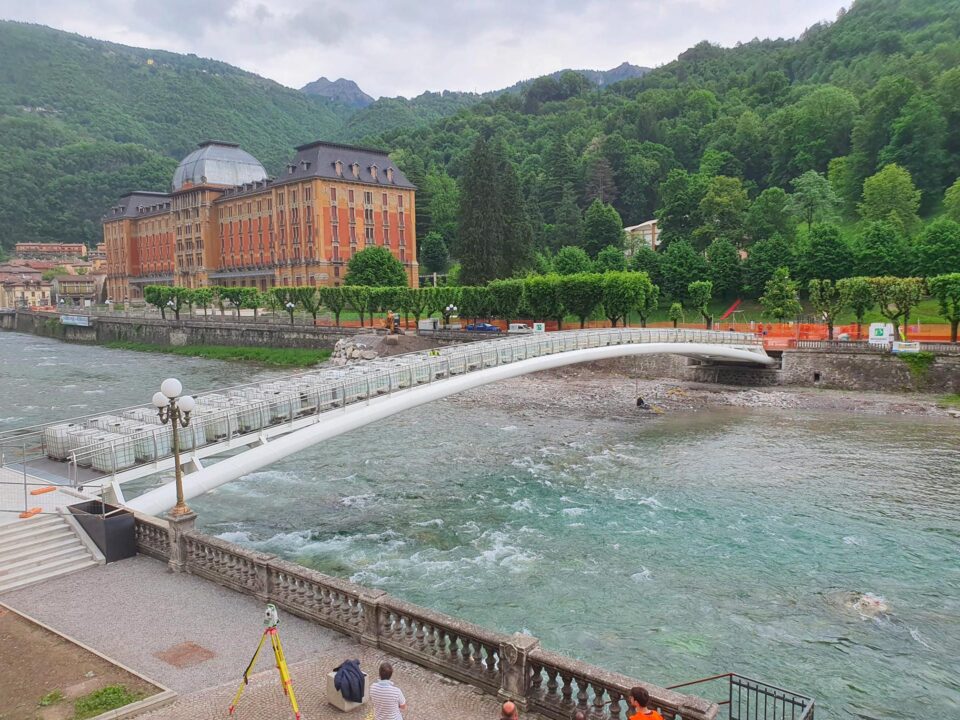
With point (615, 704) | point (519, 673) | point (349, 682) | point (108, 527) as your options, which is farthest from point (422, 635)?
point (108, 527)

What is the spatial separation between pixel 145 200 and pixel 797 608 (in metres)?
154

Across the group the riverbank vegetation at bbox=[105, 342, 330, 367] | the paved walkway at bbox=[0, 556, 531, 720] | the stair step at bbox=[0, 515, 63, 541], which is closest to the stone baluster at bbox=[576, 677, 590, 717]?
the paved walkway at bbox=[0, 556, 531, 720]

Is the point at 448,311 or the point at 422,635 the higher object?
the point at 448,311

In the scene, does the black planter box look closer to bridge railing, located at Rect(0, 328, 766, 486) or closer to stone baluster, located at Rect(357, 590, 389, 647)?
bridge railing, located at Rect(0, 328, 766, 486)

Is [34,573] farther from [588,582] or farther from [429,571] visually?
[588,582]

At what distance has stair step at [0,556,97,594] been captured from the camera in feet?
46.3

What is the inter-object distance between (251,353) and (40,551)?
66.3 metres

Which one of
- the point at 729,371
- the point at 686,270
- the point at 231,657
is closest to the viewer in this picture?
the point at 231,657

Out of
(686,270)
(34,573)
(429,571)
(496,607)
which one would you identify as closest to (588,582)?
(496,607)

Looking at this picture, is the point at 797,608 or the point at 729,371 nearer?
the point at 797,608

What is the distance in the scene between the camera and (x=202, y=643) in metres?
11.8

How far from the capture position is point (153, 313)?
110 metres

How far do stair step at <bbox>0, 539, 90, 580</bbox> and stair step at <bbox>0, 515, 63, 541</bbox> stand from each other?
743 mm

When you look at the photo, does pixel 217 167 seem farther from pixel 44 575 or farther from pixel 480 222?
pixel 44 575
